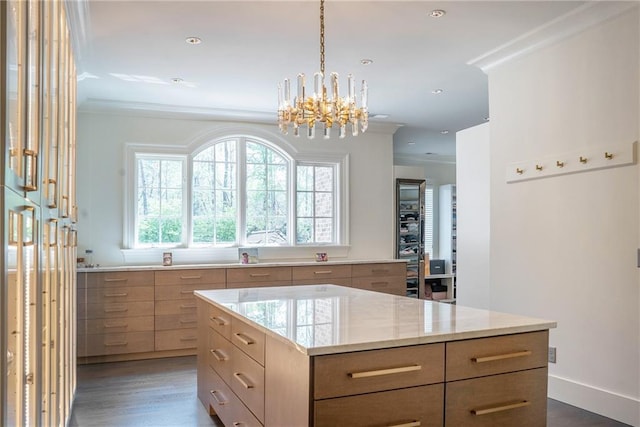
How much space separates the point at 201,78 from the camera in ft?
15.1

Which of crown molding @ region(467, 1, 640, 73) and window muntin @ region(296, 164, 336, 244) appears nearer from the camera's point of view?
crown molding @ region(467, 1, 640, 73)

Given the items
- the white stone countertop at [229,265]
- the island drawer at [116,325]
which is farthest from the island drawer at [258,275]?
the island drawer at [116,325]

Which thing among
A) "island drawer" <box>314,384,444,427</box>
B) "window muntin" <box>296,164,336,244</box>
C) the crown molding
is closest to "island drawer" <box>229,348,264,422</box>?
"island drawer" <box>314,384,444,427</box>

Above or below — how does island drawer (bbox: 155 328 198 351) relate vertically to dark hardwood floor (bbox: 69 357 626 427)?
above

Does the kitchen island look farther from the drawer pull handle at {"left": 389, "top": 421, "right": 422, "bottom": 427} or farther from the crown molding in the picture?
the crown molding

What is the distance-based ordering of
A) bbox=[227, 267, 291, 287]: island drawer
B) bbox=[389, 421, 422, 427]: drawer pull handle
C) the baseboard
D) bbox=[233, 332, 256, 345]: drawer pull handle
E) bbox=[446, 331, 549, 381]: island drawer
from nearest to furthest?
bbox=[389, 421, 422, 427]: drawer pull handle → bbox=[446, 331, 549, 381]: island drawer → bbox=[233, 332, 256, 345]: drawer pull handle → the baseboard → bbox=[227, 267, 291, 287]: island drawer

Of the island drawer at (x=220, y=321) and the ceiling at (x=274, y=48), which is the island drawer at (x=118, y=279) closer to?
the ceiling at (x=274, y=48)

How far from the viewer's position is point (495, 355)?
205cm

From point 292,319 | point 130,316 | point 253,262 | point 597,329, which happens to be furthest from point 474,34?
point 130,316

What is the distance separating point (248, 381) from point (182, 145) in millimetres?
3873

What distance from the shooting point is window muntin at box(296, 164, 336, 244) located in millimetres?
6367

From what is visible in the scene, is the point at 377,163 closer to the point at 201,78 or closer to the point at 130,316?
the point at 201,78

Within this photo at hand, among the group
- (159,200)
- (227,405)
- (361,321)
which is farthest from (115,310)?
(361,321)

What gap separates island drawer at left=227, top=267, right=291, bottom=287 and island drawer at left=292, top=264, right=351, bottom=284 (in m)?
0.12
